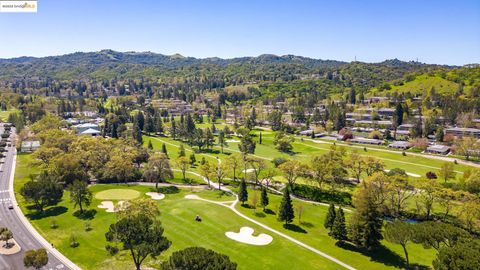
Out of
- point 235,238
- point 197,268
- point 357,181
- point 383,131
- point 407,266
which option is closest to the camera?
point 197,268

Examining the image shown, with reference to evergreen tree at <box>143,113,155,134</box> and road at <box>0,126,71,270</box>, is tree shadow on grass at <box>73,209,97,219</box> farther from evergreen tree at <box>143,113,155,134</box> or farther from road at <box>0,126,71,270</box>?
evergreen tree at <box>143,113,155,134</box>

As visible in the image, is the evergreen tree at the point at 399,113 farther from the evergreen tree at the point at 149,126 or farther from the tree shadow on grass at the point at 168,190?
the evergreen tree at the point at 149,126

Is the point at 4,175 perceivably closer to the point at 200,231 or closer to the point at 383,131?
the point at 200,231

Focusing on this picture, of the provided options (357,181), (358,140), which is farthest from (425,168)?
(358,140)

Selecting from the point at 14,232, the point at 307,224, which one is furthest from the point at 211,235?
the point at 14,232

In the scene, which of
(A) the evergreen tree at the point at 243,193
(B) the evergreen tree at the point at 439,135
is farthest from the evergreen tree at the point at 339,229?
(B) the evergreen tree at the point at 439,135

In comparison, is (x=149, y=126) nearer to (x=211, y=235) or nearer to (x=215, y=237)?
(x=211, y=235)

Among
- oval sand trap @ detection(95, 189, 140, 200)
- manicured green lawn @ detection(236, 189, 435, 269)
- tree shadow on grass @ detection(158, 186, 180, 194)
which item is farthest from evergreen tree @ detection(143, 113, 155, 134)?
manicured green lawn @ detection(236, 189, 435, 269)
